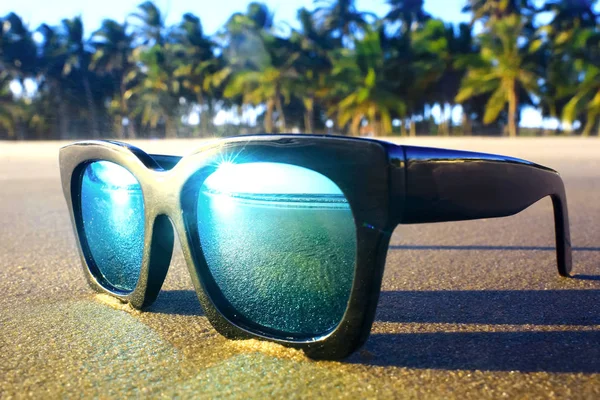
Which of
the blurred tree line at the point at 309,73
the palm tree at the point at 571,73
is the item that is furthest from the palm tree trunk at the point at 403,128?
the palm tree at the point at 571,73

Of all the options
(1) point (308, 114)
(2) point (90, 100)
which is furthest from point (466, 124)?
(2) point (90, 100)

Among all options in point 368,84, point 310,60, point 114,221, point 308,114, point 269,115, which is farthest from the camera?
point 269,115

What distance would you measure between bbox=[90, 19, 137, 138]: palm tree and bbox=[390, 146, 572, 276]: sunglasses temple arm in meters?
34.2

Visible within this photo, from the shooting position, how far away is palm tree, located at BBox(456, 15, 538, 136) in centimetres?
2144

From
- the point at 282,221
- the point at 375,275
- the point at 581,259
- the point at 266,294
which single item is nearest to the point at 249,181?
the point at 282,221

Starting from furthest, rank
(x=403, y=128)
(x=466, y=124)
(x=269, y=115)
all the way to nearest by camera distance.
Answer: (x=269, y=115) → (x=466, y=124) → (x=403, y=128)

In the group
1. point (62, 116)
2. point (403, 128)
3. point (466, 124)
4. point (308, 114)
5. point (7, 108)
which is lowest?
point (403, 128)

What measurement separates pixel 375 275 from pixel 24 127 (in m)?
36.0

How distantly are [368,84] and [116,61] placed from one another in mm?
18054

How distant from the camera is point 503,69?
71.8ft

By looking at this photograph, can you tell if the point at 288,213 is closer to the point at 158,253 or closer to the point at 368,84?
the point at 158,253

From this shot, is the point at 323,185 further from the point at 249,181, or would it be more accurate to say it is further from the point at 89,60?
the point at 89,60

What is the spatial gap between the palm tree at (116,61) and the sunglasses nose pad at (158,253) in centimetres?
3382

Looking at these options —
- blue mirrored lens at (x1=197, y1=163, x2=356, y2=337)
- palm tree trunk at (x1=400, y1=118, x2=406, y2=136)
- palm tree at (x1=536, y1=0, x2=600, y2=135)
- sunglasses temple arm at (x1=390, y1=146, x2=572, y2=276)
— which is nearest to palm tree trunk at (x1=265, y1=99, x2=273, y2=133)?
palm tree trunk at (x1=400, y1=118, x2=406, y2=136)
